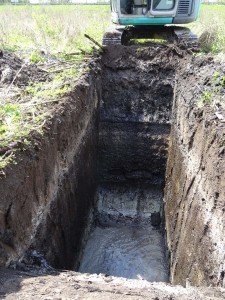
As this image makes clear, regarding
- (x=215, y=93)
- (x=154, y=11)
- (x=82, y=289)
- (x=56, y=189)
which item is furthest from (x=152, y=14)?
(x=82, y=289)

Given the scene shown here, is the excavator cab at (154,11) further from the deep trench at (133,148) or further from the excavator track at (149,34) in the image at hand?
the deep trench at (133,148)

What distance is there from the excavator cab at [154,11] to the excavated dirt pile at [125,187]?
797 millimetres

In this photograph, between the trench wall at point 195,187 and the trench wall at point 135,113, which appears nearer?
the trench wall at point 195,187

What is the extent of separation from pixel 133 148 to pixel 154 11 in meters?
2.92

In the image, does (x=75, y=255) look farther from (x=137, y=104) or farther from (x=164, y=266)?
(x=137, y=104)

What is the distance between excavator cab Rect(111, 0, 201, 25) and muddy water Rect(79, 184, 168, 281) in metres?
3.66

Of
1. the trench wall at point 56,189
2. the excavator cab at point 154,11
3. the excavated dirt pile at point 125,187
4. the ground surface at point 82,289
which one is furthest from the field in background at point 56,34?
the ground surface at point 82,289

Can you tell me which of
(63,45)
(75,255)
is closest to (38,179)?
(75,255)

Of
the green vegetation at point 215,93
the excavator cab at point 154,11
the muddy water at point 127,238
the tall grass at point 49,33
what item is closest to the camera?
the green vegetation at point 215,93

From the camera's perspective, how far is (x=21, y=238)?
2918 mm

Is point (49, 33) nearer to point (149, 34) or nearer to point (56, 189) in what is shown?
point (149, 34)

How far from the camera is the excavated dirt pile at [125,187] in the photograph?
2.73m

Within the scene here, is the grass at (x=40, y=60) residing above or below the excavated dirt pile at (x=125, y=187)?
above

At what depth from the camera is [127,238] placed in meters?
6.39
